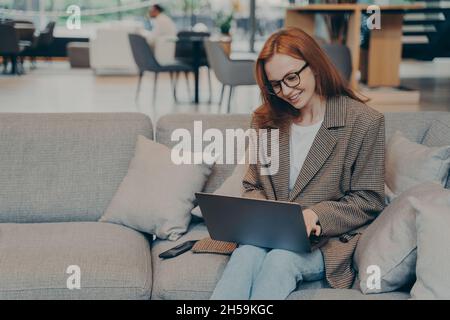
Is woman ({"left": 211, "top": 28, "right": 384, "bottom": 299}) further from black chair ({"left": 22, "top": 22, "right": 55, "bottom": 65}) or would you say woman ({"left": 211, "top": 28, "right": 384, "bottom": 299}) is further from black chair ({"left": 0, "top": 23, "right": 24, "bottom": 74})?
black chair ({"left": 22, "top": 22, "right": 55, "bottom": 65})

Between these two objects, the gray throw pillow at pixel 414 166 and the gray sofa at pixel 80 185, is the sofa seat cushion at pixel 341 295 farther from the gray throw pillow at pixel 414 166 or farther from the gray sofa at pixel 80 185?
the gray throw pillow at pixel 414 166

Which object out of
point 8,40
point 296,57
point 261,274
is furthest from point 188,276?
point 8,40

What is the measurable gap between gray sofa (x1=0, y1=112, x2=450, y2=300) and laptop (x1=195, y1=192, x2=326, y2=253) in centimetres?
21

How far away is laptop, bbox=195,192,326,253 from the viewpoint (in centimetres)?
212

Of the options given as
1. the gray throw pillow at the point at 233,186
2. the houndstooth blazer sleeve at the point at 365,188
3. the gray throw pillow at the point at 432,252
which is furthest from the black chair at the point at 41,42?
the gray throw pillow at the point at 432,252

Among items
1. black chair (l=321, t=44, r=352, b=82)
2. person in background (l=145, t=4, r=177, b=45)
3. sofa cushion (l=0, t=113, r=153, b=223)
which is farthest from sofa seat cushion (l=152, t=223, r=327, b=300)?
person in background (l=145, t=4, r=177, b=45)

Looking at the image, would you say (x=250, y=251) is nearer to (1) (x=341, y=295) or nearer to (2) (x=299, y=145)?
(1) (x=341, y=295)

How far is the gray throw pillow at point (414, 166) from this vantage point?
8.59 feet

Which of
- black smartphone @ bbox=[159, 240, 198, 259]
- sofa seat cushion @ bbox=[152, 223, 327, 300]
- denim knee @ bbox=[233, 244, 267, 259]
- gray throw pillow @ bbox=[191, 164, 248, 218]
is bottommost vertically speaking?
sofa seat cushion @ bbox=[152, 223, 327, 300]
